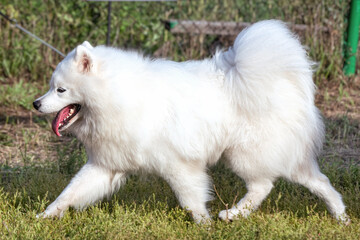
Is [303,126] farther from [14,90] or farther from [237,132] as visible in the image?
[14,90]

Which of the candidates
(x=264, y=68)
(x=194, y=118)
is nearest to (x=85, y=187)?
(x=194, y=118)

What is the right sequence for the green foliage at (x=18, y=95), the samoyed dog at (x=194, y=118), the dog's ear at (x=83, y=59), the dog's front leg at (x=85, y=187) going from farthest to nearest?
the green foliage at (x=18, y=95), the dog's front leg at (x=85, y=187), the samoyed dog at (x=194, y=118), the dog's ear at (x=83, y=59)

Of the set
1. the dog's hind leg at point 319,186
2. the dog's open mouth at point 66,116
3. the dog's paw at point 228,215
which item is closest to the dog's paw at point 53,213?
the dog's open mouth at point 66,116

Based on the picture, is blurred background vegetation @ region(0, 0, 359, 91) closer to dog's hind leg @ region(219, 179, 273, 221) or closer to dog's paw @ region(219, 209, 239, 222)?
dog's hind leg @ region(219, 179, 273, 221)

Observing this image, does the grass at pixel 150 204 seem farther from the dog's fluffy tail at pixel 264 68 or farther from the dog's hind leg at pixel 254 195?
the dog's fluffy tail at pixel 264 68

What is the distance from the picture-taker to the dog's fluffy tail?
369cm

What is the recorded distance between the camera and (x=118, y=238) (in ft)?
11.2

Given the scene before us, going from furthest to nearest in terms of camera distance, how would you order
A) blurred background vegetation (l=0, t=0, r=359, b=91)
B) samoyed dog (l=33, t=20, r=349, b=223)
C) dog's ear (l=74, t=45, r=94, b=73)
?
blurred background vegetation (l=0, t=0, r=359, b=91) → samoyed dog (l=33, t=20, r=349, b=223) → dog's ear (l=74, t=45, r=94, b=73)

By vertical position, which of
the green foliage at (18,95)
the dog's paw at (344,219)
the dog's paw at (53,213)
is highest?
the dog's paw at (53,213)

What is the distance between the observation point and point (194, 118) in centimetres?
371

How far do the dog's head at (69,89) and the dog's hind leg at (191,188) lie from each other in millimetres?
765

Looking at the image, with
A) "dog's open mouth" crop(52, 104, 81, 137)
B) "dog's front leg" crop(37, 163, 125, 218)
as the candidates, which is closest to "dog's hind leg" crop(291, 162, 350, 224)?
"dog's front leg" crop(37, 163, 125, 218)

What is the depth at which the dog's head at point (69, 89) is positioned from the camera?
352cm

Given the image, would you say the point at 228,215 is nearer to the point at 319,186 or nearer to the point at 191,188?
the point at 191,188
